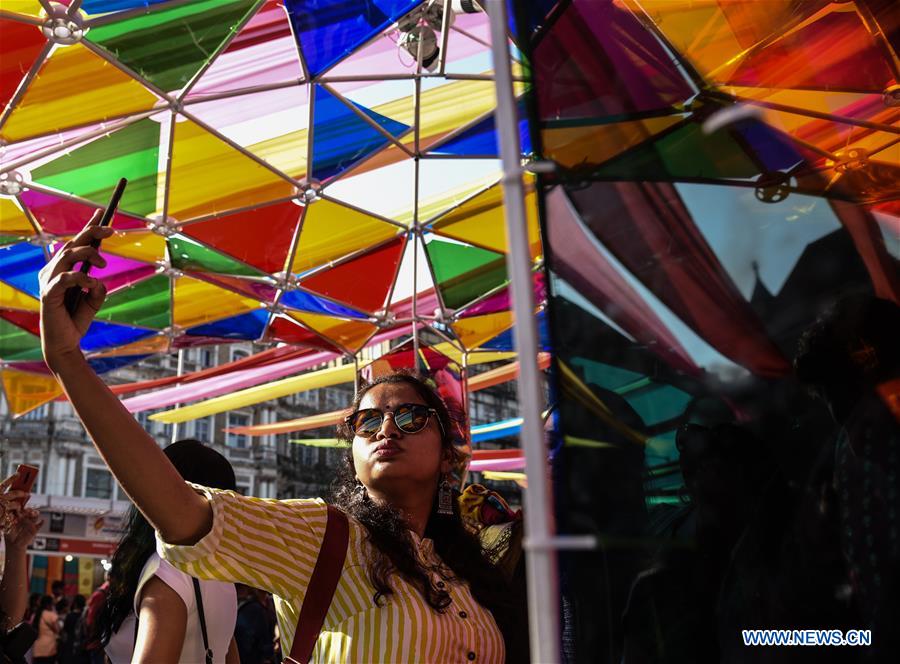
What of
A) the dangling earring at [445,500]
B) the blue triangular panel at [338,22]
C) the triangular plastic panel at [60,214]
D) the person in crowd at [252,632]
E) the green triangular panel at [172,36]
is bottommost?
the person in crowd at [252,632]

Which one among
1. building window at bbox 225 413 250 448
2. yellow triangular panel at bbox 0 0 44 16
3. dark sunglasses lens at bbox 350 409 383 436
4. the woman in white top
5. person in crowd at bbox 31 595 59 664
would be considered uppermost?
building window at bbox 225 413 250 448

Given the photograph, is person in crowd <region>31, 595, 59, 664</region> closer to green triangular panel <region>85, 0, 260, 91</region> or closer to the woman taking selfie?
green triangular panel <region>85, 0, 260, 91</region>

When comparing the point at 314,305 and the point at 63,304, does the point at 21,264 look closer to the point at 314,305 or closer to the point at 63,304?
the point at 314,305

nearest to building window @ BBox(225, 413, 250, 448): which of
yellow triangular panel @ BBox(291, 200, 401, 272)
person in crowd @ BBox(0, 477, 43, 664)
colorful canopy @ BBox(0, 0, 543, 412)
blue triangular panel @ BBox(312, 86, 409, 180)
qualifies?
colorful canopy @ BBox(0, 0, 543, 412)

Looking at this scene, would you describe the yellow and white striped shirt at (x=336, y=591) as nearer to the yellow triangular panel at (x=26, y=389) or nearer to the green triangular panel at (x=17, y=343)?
the green triangular panel at (x=17, y=343)

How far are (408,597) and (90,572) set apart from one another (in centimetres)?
4198

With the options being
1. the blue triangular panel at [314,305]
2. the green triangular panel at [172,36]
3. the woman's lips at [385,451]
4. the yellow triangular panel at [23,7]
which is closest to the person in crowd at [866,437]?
the woman's lips at [385,451]

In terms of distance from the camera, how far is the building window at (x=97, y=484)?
43844 millimetres

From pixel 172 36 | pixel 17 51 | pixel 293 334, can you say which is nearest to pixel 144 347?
pixel 293 334

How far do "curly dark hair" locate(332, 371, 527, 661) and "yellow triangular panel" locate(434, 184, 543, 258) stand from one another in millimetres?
9819

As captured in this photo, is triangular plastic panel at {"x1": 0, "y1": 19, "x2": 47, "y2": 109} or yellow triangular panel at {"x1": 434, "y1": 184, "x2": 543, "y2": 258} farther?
yellow triangular panel at {"x1": 434, "y1": 184, "x2": 543, "y2": 258}

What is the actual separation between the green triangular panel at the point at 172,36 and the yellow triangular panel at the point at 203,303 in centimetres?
574

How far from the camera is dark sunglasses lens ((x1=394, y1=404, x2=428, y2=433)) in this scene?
2.68 meters

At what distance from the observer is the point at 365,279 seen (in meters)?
14.5
